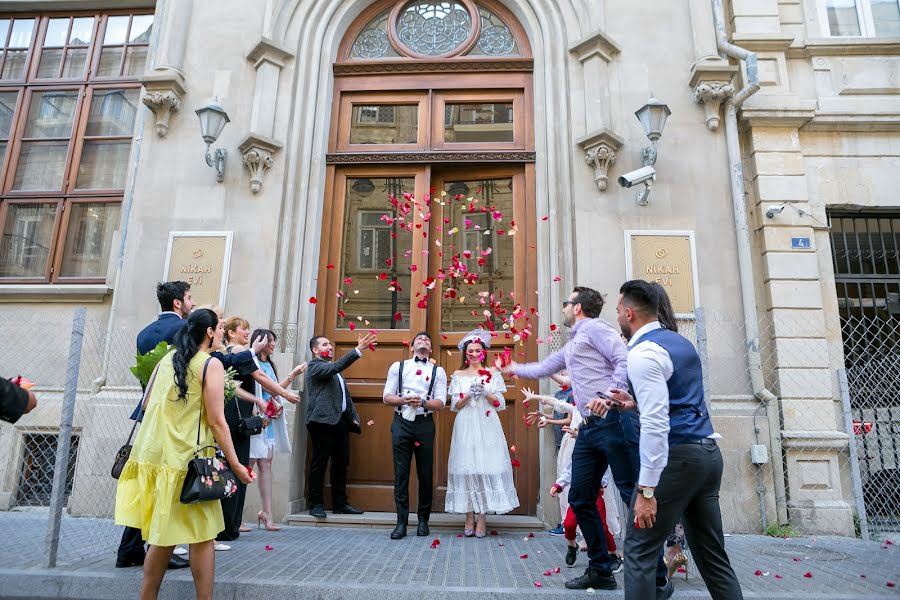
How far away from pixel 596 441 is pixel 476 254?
4.21 metres

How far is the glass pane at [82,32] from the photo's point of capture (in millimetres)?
9359

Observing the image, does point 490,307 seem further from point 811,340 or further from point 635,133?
point 811,340

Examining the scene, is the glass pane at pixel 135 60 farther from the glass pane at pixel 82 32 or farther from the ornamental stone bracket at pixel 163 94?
the ornamental stone bracket at pixel 163 94

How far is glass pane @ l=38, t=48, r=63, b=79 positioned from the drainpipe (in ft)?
32.8

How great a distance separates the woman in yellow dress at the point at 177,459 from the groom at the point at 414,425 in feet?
8.67

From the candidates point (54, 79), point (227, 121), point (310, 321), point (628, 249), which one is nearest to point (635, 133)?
point (628, 249)

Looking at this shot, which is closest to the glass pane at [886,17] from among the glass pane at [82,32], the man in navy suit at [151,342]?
the man in navy suit at [151,342]

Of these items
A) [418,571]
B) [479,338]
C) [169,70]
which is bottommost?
[418,571]

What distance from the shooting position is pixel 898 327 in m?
7.76

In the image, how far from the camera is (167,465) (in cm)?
363

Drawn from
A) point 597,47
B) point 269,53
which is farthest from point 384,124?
point 597,47

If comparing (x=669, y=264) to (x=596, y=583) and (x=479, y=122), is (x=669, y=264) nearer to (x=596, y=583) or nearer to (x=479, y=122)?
(x=479, y=122)

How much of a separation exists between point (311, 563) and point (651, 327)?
3.49m

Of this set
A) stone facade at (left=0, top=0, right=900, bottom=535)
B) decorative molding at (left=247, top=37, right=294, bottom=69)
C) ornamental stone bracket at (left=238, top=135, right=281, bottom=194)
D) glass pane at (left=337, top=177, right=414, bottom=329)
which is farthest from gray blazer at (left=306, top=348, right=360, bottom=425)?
decorative molding at (left=247, top=37, right=294, bottom=69)
